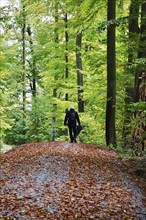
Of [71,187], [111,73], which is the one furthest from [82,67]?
[71,187]

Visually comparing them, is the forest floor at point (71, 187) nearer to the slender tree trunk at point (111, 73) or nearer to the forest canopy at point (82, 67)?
the forest canopy at point (82, 67)

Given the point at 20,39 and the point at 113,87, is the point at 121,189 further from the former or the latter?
the point at 20,39

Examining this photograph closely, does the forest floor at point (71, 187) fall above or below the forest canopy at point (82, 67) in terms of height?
below

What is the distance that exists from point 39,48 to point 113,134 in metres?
12.3

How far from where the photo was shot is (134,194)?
675 centimetres

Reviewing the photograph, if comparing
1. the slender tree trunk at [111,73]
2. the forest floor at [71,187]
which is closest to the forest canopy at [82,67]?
the slender tree trunk at [111,73]

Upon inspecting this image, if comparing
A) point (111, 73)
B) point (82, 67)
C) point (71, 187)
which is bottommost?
point (71, 187)

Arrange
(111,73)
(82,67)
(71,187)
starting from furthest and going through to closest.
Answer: (82,67), (111,73), (71,187)

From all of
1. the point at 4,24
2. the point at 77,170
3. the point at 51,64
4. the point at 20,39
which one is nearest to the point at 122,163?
the point at 77,170

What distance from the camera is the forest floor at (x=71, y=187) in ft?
17.9

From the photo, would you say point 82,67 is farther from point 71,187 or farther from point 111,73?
point 71,187

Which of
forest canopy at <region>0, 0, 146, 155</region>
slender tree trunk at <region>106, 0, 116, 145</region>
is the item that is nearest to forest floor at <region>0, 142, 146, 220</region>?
forest canopy at <region>0, 0, 146, 155</region>

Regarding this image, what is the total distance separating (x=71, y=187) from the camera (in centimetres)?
681

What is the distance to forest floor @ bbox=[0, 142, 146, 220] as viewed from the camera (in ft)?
17.9
